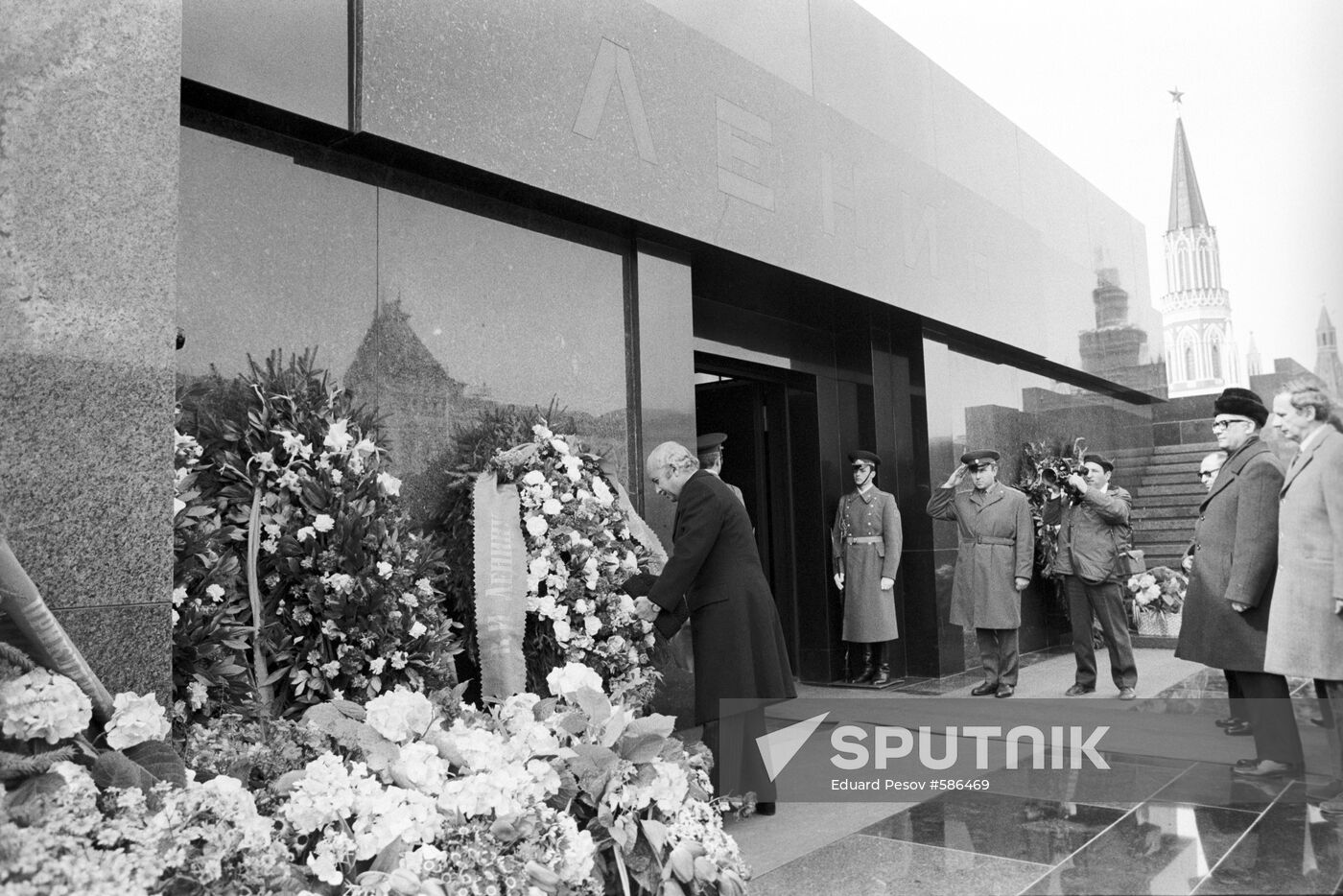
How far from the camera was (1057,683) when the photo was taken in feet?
28.5

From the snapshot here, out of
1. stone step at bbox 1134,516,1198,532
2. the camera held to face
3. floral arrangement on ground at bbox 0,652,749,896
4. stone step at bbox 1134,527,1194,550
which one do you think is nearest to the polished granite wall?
floral arrangement on ground at bbox 0,652,749,896

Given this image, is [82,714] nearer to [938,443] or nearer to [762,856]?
[762,856]

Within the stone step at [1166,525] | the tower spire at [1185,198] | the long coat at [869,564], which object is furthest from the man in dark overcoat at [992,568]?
the tower spire at [1185,198]

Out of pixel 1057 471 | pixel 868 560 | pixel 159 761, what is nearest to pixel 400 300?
pixel 159 761

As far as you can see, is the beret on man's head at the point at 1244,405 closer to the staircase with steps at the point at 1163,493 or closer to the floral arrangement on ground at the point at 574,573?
the floral arrangement on ground at the point at 574,573

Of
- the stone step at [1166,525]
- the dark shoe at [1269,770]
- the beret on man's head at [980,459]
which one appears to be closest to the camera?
the dark shoe at [1269,770]

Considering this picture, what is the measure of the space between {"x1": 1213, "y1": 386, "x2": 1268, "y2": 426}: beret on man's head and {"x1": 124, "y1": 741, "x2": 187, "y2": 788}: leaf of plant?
5251mm

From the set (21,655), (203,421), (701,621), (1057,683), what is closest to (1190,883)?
(701,621)

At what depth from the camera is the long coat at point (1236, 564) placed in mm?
5117

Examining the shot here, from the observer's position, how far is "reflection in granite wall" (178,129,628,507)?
434cm

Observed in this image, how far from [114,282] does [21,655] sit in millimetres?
1191

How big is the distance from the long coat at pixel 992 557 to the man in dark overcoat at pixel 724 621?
341cm

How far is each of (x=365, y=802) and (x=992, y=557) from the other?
21.0 ft

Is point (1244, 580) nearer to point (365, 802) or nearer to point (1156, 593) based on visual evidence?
point (365, 802)
